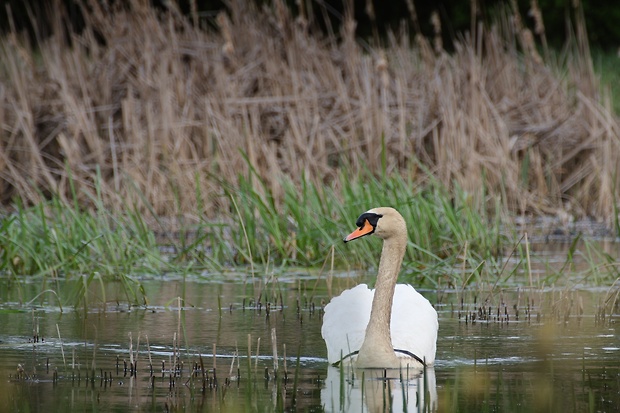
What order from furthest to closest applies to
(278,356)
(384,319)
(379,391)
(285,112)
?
(285,112) → (278,356) → (384,319) → (379,391)

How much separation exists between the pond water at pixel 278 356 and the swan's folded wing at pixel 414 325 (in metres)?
0.12

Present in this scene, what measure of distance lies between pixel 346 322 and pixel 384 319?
1.58 feet

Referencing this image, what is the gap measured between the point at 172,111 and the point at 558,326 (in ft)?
20.2

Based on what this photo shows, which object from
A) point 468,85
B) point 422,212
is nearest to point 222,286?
point 422,212

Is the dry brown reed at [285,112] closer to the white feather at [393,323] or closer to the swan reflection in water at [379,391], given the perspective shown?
the white feather at [393,323]

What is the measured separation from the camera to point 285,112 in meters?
13.1

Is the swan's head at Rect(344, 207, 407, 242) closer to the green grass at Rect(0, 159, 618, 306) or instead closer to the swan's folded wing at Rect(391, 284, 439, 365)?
the swan's folded wing at Rect(391, 284, 439, 365)

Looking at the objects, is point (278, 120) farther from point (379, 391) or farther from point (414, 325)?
point (379, 391)

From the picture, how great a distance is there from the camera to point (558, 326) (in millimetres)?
7344

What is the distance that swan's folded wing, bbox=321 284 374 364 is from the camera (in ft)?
21.0

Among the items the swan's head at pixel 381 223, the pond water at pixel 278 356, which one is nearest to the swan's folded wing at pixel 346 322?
the pond water at pixel 278 356

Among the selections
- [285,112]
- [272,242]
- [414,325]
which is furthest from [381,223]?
[285,112]

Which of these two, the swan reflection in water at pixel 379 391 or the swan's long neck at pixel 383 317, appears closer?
the swan reflection in water at pixel 379 391

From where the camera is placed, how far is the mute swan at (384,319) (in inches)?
244
